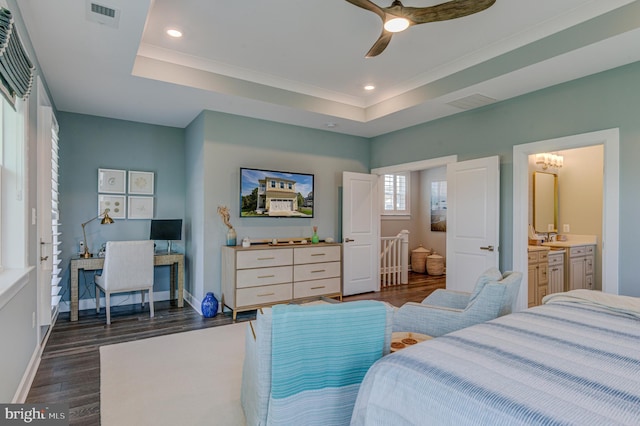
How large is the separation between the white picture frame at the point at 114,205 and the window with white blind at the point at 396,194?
517cm

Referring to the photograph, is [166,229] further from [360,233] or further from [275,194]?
[360,233]

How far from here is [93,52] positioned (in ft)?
9.81

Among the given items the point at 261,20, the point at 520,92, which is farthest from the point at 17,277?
the point at 520,92

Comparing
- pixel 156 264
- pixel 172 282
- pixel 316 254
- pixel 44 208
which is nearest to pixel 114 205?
pixel 156 264

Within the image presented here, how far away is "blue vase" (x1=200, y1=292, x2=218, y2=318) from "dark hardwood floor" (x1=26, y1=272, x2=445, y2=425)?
67 millimetres

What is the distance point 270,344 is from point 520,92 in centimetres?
381

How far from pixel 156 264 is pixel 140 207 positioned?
37.6 inches

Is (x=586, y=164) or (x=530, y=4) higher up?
(x=530, y=4)

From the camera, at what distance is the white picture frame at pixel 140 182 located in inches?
198

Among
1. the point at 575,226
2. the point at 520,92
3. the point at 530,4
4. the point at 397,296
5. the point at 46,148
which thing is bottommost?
the point at 397,296

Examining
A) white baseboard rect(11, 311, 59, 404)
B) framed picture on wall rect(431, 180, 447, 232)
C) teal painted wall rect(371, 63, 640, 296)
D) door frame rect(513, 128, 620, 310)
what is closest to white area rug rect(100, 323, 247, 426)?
white baseboard rect(11, 311, 59, 404)

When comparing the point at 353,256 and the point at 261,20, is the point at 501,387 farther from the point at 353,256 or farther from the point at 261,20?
the point at 353,256

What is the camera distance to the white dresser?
4.29 metres

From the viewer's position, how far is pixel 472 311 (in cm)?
238
